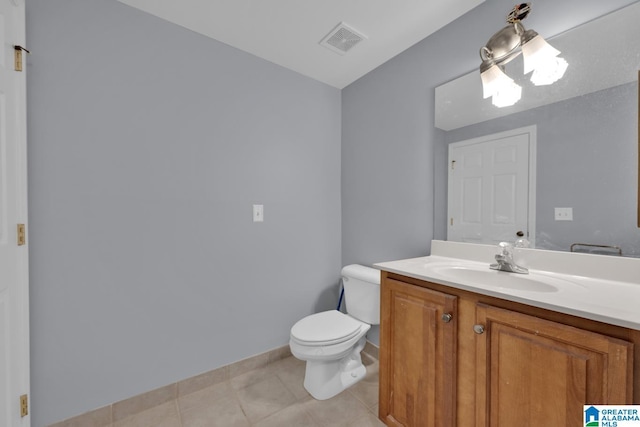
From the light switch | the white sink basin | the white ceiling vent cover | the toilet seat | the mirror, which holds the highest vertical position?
the white ceiling vent cover

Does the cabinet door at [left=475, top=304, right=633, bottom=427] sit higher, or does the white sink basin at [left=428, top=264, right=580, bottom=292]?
the white sink basin at [left=428, top=264, right=580, bottom=292]

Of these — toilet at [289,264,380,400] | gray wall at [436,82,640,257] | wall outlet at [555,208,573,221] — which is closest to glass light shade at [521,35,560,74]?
gray wall at [436,82,640,257]

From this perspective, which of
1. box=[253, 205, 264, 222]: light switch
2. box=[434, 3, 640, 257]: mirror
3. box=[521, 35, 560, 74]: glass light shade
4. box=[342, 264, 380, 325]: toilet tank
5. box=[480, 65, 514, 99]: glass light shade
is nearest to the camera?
box=[434, 3, 640, 257]: mirror

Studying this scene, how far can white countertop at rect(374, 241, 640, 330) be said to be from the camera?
715 millimetres

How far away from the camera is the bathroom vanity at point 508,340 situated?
Answer: 2.25ft

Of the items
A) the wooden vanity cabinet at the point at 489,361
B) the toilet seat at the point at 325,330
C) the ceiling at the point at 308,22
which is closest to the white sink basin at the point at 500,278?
the wooden vanity cabinet at the point at 489,361

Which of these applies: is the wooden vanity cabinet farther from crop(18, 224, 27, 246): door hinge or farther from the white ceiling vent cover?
crop(18, 224, 27, 246): door hinge

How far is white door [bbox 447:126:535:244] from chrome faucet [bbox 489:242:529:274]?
0.11 meters

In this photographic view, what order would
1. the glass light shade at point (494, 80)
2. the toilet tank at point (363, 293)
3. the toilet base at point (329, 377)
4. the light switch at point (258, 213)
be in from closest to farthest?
the glass light shade at point (494, 80), the toilet base at point (329, 377), the toilet tank at point (363, 293), the light switch at point (258, 213)

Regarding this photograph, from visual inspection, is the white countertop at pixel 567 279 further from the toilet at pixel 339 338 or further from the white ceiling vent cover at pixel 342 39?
the white ceiling vent cover at pixel 342 39

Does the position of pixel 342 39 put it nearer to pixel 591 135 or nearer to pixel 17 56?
pixel 591 135

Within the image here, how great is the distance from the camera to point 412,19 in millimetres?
1506

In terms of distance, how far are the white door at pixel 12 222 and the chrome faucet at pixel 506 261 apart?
2.16m

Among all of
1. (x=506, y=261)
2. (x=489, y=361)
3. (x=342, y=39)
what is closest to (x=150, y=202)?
(x=342, y=39)
